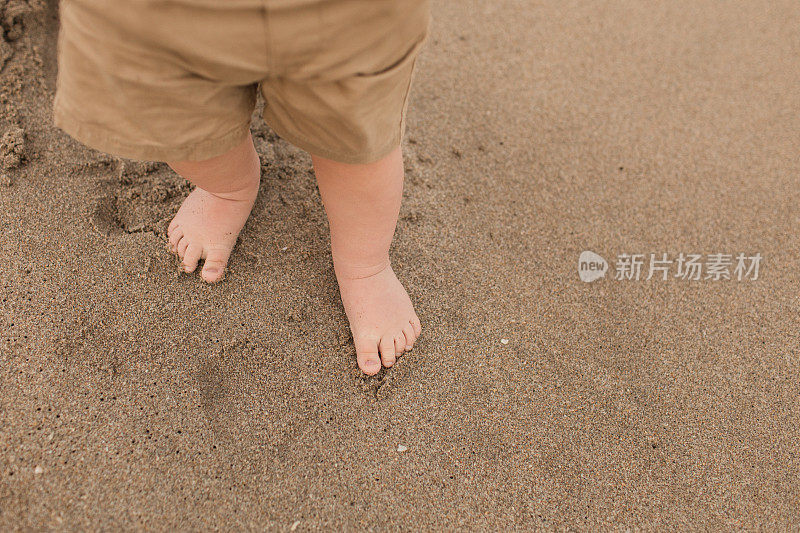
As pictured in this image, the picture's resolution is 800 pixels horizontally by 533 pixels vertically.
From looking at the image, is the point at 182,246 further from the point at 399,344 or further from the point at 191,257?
the point at 399,344

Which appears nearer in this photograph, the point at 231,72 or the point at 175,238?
the point at 231,72

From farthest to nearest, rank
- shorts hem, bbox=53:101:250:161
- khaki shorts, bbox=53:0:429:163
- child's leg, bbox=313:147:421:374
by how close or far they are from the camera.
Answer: child's leg, bbox=313:147:421:374
shorts hem, bbox=53:101:250:161
khaki shorts, bbox=53:0:429:163

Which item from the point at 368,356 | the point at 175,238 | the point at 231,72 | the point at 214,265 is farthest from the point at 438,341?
the point at 231,72

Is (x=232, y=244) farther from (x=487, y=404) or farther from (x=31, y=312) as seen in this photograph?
(x=487, y=404)

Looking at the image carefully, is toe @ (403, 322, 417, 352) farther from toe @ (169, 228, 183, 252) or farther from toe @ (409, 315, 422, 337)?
toe @ (169, 228, 183, 252)

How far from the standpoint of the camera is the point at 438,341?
129 centimetres

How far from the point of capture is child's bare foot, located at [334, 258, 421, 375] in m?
1.23

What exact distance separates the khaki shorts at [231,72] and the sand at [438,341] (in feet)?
1.56

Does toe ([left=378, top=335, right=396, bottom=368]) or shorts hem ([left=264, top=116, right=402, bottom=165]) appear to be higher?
shorts hem ([left=264, top=116, right=402, bottom=165])

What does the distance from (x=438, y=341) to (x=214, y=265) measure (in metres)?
0.52

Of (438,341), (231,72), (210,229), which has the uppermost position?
(231,72)

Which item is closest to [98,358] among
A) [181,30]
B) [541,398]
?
[181,30]

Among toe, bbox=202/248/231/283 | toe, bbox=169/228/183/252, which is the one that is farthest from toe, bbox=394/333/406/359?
toe, bbox=169/228/183/252

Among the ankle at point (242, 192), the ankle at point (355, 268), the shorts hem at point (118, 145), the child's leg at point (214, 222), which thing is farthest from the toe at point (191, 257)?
the shorts hem at point (118, 145)
